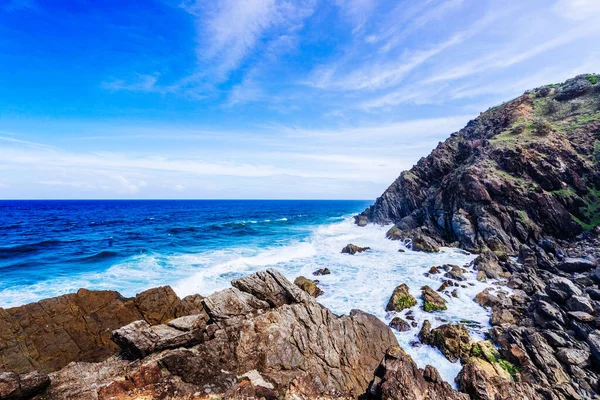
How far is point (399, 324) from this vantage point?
20672 millimetres

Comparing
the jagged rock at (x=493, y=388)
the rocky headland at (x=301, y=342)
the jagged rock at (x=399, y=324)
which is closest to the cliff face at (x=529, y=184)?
the rocky headland at (x=301, y=342)

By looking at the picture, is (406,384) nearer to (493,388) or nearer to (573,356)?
(493,388)

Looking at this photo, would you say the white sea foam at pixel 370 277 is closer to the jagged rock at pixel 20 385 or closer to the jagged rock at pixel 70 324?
the jagged rock at pixel 70 324

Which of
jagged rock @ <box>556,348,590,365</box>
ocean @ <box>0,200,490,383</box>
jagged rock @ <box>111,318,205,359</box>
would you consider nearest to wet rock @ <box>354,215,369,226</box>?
ocean @ <box>0,200,490,383</box>

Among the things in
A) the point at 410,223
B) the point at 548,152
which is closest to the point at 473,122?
the point at 548,152

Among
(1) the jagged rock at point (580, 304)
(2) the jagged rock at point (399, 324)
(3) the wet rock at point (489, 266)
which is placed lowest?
(2) the jagged rock at point (399, 324)

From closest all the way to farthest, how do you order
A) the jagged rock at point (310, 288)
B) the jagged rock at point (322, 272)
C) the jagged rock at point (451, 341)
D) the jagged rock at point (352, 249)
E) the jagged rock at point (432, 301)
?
the jagged rock at point (451, 341) → the jagged rock at point (432, 301) → the jagged rock at point (310, 288) → the jagged rock at point (322, 272) → the jagged rock at point (352, 249)

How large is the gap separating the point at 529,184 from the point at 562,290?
97.4ft

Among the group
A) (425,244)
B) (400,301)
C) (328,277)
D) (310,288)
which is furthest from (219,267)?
(425,244)

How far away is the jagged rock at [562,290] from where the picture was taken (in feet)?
65.7

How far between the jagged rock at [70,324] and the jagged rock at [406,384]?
13440mm

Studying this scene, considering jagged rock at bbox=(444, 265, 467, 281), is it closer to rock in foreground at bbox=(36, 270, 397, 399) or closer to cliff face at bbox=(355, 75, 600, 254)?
cliff face at bbox=(355, 75, 600, 254)

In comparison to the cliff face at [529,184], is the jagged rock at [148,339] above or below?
below

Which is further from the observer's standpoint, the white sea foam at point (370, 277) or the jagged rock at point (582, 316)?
the white sea foam at point (370, 277)
